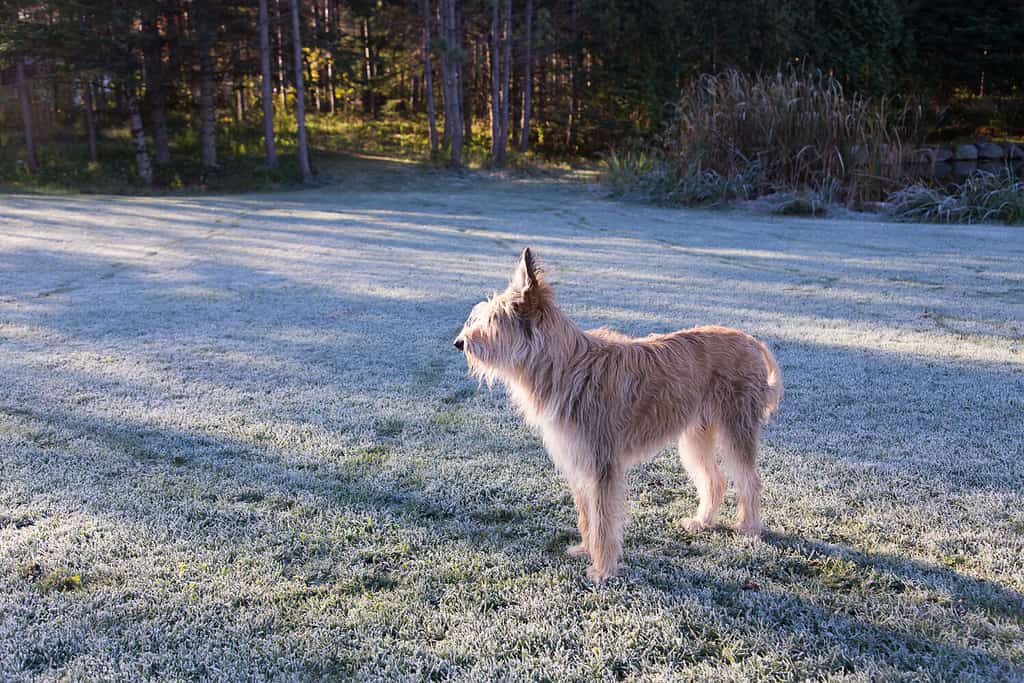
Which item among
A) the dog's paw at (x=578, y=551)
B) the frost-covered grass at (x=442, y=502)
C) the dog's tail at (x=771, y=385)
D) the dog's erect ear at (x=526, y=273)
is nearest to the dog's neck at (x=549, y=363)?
the dog's erect ear at (x=526, y=273)

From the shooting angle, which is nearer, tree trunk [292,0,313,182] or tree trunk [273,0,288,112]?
tree trunk [292,0,313,182]

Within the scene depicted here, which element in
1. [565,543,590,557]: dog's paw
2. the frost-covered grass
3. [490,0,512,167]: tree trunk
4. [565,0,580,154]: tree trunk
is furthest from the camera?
[565,0,580,154]: tree trunk

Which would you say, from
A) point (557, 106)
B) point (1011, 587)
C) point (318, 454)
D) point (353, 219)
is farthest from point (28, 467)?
point (557, 106)

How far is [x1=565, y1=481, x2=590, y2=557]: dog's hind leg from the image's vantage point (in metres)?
3.36

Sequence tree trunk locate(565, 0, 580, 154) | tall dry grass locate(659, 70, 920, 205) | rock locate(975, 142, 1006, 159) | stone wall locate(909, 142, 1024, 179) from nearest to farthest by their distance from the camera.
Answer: tall dry grass locate(659, 70, 920, 205)
stone wall locate(909, 142, 1024, 179)
tree trunk locate(565, 0, 580, 154)
rock locate(975, 142, 1006, 159)

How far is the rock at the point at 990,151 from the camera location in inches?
1411

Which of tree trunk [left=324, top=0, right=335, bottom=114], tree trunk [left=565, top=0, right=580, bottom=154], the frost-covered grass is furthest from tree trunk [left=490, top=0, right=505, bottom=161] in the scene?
the frost-covered grass

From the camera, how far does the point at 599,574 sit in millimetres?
3248

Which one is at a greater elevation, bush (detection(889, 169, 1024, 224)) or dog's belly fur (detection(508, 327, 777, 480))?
bush (detection(889, 169, 1024, 224))

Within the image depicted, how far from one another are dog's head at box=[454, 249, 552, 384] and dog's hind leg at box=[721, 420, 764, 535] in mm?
1105

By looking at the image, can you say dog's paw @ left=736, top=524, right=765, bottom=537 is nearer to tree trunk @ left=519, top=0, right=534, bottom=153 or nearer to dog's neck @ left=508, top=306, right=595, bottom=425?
dog's neck @ left=508, top=306, right=595, bottom=425

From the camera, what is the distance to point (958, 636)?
9.24ft

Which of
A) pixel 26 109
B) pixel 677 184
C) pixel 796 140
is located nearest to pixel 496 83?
pixel 677 184

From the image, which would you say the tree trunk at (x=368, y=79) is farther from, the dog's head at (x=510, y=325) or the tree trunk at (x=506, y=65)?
the dog's head at (x=510, y=325)
